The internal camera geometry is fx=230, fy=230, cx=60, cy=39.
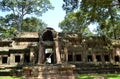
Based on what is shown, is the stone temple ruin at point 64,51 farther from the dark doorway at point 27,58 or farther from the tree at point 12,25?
the tree at point 12,25

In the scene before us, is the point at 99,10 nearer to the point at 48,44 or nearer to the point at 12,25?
the point at 48,44

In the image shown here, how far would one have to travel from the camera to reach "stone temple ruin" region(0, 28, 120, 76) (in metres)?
28.1

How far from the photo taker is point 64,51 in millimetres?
29938

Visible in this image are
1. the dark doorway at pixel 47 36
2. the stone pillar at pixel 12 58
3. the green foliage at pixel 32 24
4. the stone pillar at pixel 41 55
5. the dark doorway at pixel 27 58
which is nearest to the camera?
the stone pillar at pixel 41 55

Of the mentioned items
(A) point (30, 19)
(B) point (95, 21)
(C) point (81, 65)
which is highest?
(A) point (30, 19)

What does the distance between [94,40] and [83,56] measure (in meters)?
2.87

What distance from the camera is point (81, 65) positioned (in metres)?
28.7

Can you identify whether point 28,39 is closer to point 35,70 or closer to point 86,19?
point 86,19

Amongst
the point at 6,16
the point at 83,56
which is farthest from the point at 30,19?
the point at 83,56

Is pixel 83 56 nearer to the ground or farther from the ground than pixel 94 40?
nearer to the ground

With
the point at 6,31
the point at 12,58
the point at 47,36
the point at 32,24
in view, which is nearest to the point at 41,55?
the point at 47,36

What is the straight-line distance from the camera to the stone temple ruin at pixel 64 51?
28.1 metres

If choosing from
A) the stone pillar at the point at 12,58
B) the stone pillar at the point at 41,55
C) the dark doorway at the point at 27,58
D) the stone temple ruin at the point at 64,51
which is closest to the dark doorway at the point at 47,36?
the stone temple ruin at the point at 64,51

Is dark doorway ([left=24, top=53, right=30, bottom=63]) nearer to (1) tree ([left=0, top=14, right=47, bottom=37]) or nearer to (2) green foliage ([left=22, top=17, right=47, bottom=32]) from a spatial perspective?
(1) tree ([left=0, top=14, right=47, bottom=37])
